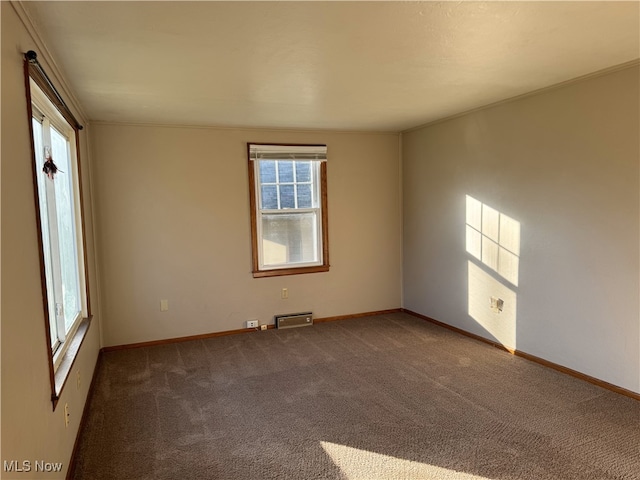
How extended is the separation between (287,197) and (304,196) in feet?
0.68

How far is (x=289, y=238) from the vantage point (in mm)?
4773

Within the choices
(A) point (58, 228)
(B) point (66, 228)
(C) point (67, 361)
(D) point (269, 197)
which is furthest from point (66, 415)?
(D) point (269, 197)

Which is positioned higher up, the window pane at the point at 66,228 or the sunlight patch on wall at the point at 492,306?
the window pane at the point at 66,228

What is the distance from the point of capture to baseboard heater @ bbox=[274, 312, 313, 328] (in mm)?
4656

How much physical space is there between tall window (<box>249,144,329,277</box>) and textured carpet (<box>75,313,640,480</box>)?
1.14m

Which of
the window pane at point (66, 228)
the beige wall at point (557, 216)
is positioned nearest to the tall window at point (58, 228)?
the window pane at point (66, 228)

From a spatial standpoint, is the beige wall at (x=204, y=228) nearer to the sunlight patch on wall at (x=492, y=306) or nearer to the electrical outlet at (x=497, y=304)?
the sunlight patch on wall at (x=492, y=306)

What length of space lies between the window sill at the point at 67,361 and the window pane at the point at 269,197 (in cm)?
215

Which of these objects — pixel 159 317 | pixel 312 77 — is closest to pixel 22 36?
pixel 312 77

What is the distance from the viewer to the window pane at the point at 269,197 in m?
4.60

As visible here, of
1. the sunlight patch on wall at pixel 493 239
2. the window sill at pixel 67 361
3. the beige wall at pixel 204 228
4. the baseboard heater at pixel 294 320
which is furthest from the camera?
the baseboard heater at pixel 294 320

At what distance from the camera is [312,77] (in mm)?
2740

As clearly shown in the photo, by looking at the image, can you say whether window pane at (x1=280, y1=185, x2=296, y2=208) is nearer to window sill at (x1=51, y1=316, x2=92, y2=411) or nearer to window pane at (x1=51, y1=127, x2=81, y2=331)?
window pane at (x1=51, y1=127, x2=81, y2=331)

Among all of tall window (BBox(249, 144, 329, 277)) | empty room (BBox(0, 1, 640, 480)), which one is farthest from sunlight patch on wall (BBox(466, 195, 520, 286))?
tall window (BBox(249, 144, 329, 277))
